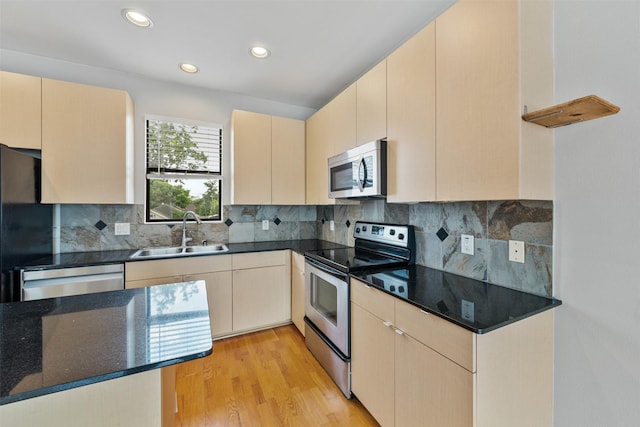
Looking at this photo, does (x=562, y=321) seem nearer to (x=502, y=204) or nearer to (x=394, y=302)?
(x=502, y=204)

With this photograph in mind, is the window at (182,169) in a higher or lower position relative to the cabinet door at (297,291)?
higher

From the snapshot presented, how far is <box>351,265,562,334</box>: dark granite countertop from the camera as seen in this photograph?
1019 millimetres

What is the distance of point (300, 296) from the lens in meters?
2.54

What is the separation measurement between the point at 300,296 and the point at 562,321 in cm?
190

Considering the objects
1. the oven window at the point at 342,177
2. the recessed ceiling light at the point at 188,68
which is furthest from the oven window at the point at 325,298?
the recessed ceiling light at the point at 188,68

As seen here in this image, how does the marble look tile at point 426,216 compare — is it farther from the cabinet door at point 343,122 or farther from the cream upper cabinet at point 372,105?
the cabinet door at point 343,122

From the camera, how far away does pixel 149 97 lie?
8.73ft

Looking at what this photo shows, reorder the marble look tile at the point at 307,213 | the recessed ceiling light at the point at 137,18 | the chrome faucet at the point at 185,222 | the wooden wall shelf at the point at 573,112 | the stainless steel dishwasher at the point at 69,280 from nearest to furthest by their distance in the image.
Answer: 1. the wooden wall shelf at the point at 573,112
2. the recessed ceiling light at the point at 137,18
3. the stainless steel dishwasher at the point at 69,280
4. the chrome faucet at the point at 185,222
5. the marble look tile at the point at 307,213

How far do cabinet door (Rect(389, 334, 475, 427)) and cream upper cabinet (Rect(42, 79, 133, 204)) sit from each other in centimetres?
255

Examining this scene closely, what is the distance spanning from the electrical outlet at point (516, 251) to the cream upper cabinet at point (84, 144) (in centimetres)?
291

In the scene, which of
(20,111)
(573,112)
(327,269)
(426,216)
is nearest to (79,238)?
(20,111)

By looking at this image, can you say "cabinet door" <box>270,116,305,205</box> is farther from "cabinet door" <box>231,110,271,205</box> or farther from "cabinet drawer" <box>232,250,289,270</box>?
"cabinet drawer" <box>232,250,289,270</box>

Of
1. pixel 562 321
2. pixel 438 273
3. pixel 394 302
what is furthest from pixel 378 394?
pixel 562 321

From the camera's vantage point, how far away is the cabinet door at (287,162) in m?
2.89
